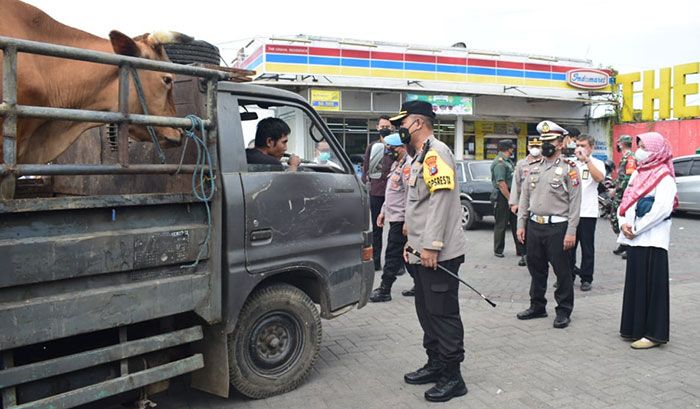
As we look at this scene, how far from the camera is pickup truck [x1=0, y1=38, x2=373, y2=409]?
A: 2.56 meters

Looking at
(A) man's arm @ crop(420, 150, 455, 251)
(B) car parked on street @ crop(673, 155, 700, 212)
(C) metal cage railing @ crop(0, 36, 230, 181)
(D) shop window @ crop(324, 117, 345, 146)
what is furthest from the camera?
(D) shop window @ crop(324, 117, 345, 146)

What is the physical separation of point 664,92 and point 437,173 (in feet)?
71.4

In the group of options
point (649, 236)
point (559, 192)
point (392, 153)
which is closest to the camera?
point (649, 236)

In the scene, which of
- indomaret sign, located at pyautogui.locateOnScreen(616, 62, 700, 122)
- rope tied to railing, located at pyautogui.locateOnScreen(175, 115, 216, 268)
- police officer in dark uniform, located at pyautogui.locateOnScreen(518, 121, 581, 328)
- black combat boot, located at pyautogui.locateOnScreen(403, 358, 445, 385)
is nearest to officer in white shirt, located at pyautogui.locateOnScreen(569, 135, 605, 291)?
police officer in dark uniform, located at pyautogui.locateOnScreen(518, 121, 581, 328)

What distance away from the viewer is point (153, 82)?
3477 mm

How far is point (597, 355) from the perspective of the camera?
14.9ft

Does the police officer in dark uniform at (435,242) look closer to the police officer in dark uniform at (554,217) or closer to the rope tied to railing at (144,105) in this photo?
the rope tied to railing at (144,105)

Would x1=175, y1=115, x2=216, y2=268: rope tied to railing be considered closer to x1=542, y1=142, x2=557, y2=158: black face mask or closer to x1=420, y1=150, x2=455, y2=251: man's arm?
x1=420, y1=150, x2=455, y2=251: man's arm

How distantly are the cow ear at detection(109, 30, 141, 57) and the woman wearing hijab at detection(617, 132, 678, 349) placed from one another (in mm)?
4092

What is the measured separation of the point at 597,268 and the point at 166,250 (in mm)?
7124

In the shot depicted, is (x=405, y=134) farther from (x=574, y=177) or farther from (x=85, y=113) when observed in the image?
(x=574, y=177)

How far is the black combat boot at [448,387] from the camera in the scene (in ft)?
12.1

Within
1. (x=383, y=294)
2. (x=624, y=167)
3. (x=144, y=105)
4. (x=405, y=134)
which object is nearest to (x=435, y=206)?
(x=405, y=134)

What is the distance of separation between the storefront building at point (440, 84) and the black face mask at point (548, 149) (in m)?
12.4
